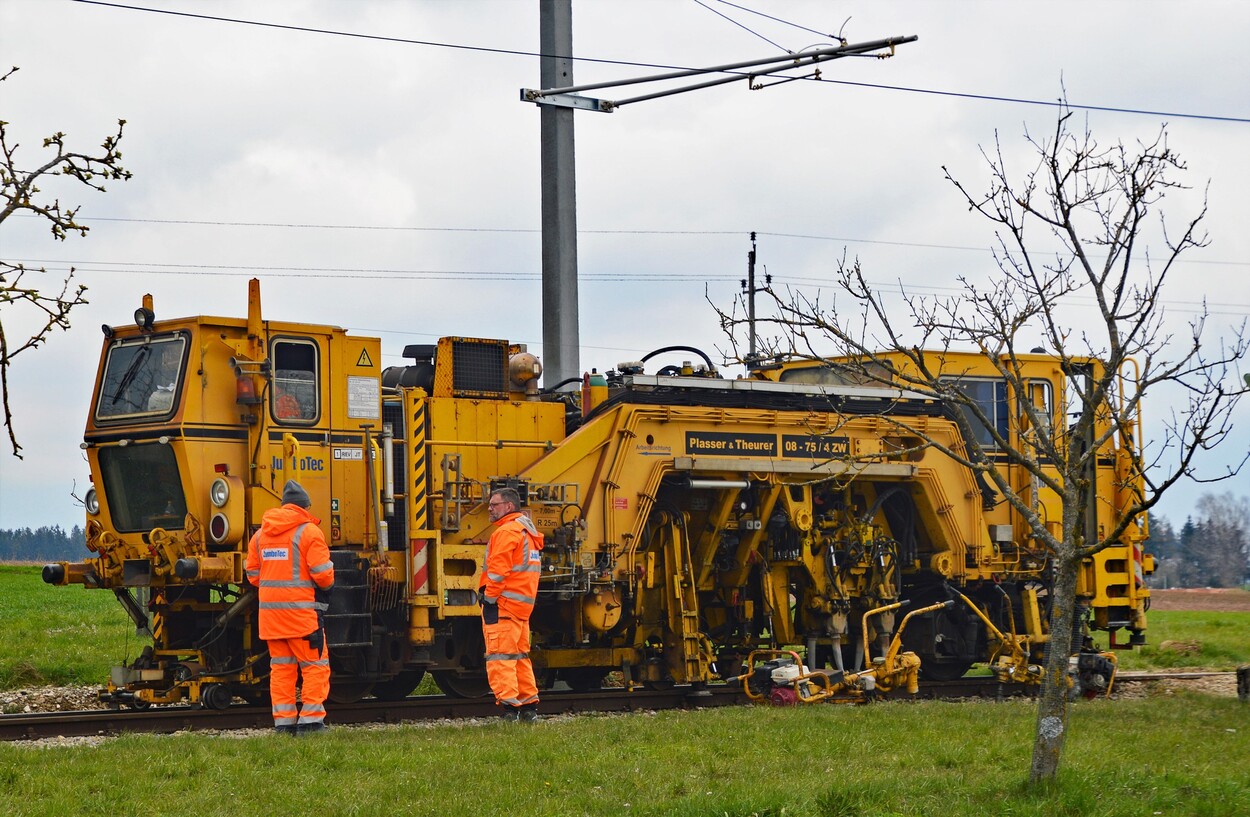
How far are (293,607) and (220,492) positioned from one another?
1.75 metres

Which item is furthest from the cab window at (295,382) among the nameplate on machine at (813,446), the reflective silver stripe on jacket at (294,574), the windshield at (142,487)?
the nameplate on machine at (813,446)

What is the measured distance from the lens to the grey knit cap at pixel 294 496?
11969mm

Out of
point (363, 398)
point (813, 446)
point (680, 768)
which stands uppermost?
point (363, 398)

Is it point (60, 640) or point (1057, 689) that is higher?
point (60, 640)

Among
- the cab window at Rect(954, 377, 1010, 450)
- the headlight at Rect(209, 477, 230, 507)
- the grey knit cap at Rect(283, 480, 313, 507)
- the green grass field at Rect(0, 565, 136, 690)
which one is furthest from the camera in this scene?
the cab window at Rect(954, 377, 1010, 450)

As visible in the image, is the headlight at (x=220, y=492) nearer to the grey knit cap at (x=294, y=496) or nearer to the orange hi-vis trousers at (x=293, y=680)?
the grey knit cap at (x=294, y=496)

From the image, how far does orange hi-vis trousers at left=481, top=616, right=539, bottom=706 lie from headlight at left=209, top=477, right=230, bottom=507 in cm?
253

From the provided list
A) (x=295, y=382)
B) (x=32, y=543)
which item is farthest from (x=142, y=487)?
(x=32, y=543)

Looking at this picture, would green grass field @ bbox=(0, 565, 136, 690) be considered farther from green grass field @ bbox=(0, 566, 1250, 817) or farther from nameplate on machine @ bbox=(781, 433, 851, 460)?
nameplate on machine @ bbox=(781, 433, 851, 460)

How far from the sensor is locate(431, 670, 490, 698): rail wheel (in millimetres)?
14992

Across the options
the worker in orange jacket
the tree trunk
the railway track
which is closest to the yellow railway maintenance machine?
the railway track

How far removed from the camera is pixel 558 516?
1460 cm

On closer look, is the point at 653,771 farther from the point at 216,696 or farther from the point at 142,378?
the point at 142,378

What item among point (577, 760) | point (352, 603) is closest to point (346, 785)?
point (577, 760)
